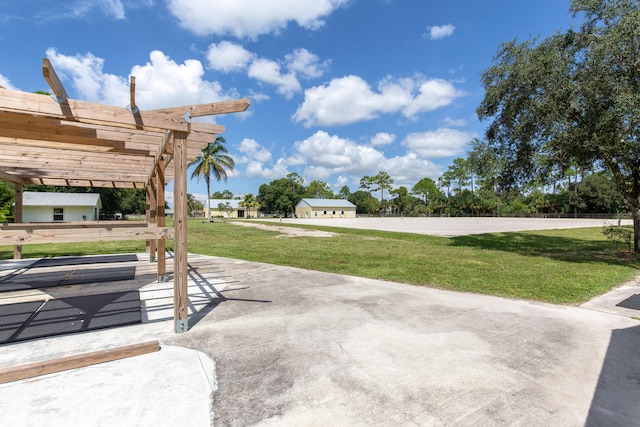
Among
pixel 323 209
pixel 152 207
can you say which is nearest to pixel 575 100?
pixel 152 207

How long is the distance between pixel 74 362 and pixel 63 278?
4.66 m

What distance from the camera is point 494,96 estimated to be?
12.0 metres

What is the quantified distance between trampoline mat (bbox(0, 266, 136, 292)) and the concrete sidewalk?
10.3 ft

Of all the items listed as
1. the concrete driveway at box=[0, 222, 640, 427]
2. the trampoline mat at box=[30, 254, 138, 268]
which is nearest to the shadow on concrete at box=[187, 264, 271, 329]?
the concrete driveway at box=[0, 222, 640, 427]

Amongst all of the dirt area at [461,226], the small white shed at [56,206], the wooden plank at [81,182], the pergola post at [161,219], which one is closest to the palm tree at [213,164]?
the dirt area at [461,226]

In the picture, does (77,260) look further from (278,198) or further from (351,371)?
(278,198)

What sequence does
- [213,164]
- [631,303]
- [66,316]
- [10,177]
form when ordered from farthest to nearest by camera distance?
1. [213,164]
2. [10,177]
3. [631,303]
4. [66,316]

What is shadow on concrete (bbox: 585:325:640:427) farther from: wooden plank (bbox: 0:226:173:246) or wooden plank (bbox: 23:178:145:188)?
wooden plank (bbox: 23:178:145:188)

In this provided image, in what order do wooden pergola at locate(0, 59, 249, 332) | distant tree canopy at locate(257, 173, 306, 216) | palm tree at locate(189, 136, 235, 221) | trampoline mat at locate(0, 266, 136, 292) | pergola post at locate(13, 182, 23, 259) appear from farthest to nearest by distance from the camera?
distant tree canopy at locate(257, 173, 306, 216), palm tree at locate(189, 136, 235, 221), pergola post at locate(13, 182, 23, 259), trampoline mat at locate(0, 266, 136, 292), wooden pergola at locate(0, 59, 249, 332)

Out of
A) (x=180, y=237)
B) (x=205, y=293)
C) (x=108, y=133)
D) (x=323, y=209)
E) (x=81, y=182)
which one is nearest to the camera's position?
(x=180, y=237)

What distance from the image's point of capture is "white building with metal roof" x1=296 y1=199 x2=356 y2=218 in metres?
64.8

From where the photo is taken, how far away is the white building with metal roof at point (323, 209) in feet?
212

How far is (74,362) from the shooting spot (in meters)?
2.77

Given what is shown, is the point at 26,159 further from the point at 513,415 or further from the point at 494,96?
the point at 494,96
